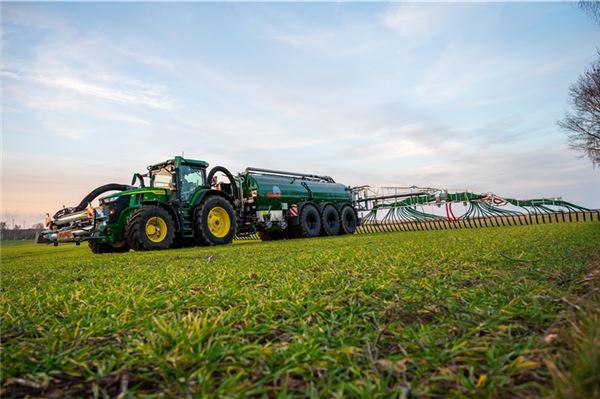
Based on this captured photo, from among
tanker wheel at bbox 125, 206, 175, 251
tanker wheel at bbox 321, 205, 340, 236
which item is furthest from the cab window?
tanker wheel at bbox 321, 205, 340, 236

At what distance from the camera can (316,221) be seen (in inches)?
658

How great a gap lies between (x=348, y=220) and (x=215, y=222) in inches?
332

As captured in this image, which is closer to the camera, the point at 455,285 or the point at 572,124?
the point at 455,285

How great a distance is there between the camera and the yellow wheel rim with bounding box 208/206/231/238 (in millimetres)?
12102

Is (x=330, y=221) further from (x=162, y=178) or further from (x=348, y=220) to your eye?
(x=162, y=178)

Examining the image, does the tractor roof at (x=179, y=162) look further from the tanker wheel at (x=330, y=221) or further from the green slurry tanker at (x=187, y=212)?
the tanker wheel at (x=330, y=221)

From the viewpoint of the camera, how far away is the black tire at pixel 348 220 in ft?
59.7

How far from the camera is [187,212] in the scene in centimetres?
1144

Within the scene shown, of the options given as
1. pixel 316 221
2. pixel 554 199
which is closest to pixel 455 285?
pixel 316 221

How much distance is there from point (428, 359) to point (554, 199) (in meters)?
22.0

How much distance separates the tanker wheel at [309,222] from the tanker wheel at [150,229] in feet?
20.3

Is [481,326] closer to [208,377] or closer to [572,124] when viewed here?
[208,377]

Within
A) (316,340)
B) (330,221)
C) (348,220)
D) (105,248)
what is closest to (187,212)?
(105,248)

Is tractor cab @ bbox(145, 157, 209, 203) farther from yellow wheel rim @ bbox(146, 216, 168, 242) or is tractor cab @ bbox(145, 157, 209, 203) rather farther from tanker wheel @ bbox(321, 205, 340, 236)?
tanker wheel @ bbox(321, 205, 340, 236)
